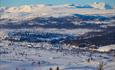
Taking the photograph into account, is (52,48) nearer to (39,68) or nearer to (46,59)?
(46,59)

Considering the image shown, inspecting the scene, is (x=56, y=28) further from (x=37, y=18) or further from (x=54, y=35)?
(x=37, y=18)

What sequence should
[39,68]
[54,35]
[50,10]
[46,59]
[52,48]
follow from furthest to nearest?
[50,10]
[54,35]
[52,48]
[46,59]
[39,68]

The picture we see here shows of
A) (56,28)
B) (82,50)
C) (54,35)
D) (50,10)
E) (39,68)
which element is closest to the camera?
(39,68)

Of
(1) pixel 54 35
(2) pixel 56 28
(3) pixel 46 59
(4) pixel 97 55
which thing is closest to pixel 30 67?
(3) pixel 46 59

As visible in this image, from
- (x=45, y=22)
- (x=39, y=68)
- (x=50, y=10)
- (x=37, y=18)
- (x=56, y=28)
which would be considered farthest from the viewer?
(x=50, y=10)

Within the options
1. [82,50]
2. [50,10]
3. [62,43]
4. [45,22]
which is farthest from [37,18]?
[82,50]

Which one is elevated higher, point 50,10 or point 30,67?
point 30,67

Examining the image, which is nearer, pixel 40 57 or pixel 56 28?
pixel 40 57

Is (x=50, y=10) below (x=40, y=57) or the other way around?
below

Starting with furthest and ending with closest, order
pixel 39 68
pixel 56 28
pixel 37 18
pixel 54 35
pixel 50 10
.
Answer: pixel 50 10
pixel 37 18
pixel 56 28
pixel 54 35
pixel 39 68
